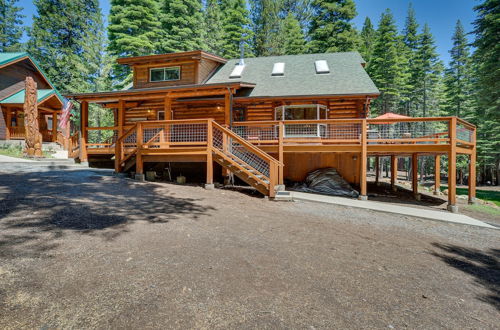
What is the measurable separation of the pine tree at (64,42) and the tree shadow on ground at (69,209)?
25.4 meters

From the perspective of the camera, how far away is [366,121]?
31.7 ft

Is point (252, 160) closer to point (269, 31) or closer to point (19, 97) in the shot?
point (19, 97)

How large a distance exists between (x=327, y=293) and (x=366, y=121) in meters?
8.31

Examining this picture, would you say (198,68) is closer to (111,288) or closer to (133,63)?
(133,63)

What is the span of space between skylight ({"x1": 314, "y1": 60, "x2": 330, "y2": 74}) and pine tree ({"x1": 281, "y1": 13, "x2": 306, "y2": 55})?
50.3 ft

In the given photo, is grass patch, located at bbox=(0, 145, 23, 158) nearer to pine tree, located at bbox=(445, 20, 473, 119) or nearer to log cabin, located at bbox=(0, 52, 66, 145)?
log cabin, located at bbox=(0, 52, 66, 145)

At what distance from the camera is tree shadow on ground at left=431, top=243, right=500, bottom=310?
3.31 metres

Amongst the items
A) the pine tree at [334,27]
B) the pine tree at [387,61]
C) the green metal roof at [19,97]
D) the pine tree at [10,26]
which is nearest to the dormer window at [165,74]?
the green metal roof at [19,97]

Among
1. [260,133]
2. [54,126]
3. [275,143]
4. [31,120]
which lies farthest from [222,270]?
[54,126]

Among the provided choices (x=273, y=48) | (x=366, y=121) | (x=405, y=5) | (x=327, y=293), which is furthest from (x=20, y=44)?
(x=405, y=5)

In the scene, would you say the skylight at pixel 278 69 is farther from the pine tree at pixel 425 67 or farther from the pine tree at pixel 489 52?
the pine tree at pixel 425 67

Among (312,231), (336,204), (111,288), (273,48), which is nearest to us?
(111,288)

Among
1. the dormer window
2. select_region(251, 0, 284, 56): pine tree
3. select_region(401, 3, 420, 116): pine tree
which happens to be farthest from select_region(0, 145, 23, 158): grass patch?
select_region(401, 3, 420, 116): pine tree

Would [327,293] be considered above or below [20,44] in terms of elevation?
below
